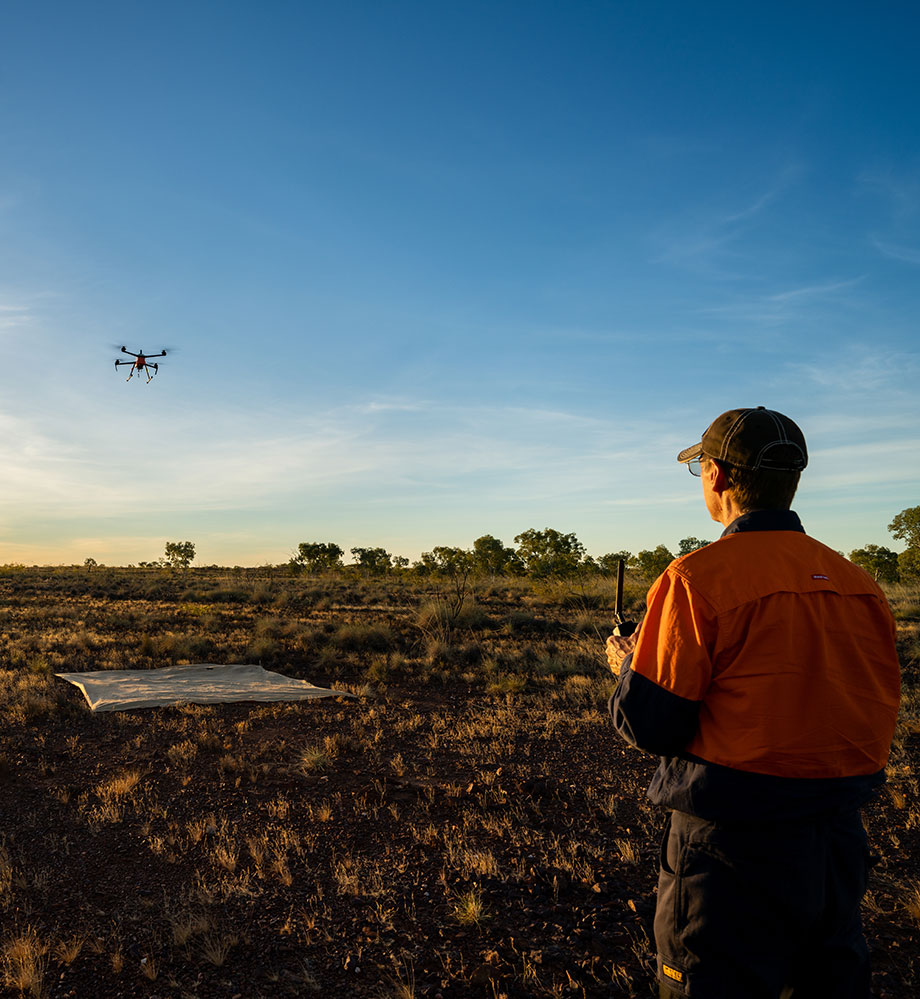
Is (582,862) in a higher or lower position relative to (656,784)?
lower

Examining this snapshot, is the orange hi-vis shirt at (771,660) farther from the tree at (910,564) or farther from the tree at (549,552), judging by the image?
the tree at (910,564)

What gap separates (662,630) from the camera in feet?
5.94

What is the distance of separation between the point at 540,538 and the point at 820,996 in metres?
27.4

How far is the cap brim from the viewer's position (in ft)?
7.07

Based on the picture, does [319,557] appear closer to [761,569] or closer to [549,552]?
[549,552]

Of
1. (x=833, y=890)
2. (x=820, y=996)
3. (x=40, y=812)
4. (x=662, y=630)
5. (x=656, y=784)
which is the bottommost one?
(x=40, y=812)

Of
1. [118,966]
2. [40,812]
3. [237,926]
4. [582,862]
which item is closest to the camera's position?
[118,966]

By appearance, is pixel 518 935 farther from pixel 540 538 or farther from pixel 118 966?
pixel 540 538

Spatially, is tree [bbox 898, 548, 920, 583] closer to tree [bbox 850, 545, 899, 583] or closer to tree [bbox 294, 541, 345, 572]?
tree [bbox 850, 545, 899, 583]

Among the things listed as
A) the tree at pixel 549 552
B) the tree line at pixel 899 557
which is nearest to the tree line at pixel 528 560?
the tree at pixel 549 552

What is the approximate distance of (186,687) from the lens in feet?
36.8

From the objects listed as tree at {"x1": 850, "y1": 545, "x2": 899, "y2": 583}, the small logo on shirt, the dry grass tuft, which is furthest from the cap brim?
tree at {"x1": 850, "y1": 545, "x2": 899, "y2": 583}

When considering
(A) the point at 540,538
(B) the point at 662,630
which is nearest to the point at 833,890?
(B) the point at 662,630

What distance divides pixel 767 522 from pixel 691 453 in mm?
411
